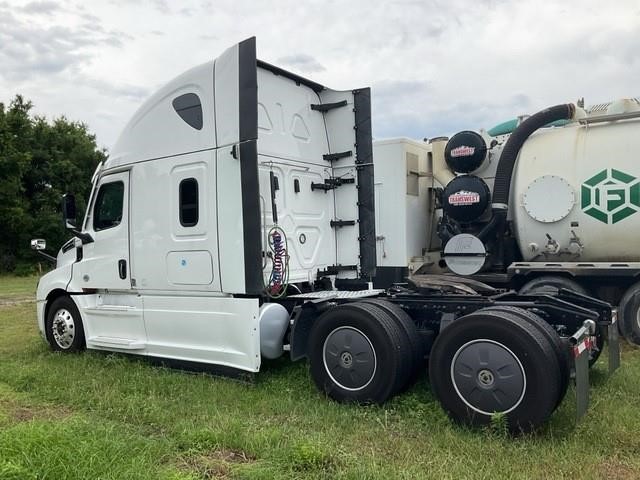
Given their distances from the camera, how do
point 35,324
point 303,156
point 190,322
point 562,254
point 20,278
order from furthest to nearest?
point 20,278, point 35,324, point 562,254, point 303,156, point 190,322

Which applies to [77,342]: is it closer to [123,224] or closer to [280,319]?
[123,224]

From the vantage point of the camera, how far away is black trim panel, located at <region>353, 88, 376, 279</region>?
6844 mm

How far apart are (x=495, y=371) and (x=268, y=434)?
5.82ft

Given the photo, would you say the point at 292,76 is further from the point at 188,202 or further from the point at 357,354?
the point at 357,354

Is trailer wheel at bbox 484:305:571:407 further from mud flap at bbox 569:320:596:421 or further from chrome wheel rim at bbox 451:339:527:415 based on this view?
chrome wheel rim at bbox 451:339:527:415

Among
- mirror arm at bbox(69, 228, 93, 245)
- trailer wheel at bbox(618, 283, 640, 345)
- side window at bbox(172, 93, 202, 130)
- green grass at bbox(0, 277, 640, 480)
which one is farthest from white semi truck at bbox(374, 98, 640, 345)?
mirror arm at bbox(69, 228, 93, 245)

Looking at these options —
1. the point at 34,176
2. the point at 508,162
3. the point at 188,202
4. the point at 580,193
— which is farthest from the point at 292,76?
the point at 34,176

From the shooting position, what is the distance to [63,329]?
761cm

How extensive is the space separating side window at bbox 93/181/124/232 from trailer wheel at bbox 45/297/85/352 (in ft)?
3.90

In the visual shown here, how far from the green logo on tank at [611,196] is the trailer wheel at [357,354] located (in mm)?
4433

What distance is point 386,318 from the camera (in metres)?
5.09

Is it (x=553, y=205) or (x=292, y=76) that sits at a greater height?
(x=292, y=76)

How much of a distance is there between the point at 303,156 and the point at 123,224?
232 centimetres

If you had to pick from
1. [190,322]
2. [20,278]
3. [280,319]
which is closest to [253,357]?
[280,319]
